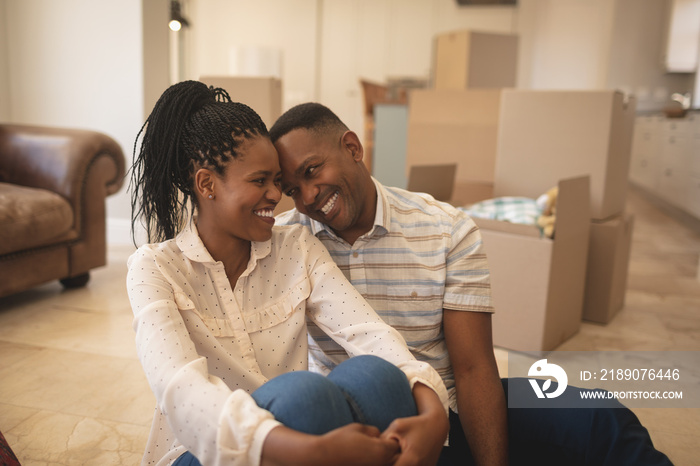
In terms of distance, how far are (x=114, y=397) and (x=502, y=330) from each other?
119 centimetres

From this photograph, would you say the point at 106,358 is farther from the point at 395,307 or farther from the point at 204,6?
the point at 204,6

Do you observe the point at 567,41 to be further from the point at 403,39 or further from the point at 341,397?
the point at 341,397

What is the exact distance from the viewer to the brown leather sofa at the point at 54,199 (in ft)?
7.01

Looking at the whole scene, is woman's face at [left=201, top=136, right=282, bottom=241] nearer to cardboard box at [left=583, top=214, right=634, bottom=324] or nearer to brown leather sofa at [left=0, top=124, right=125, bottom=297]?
brown leather sofa at [left=0, top=124, right=125, bottom=297]

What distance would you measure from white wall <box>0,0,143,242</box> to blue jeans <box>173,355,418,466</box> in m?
2.84

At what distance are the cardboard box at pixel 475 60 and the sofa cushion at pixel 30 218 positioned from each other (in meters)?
2.06

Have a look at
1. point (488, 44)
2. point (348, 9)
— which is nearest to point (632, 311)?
point (488, 44)

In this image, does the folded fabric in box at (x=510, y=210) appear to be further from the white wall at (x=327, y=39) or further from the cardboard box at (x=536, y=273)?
the white wall at (x=327, y=39)

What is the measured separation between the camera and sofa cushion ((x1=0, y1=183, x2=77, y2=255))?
207 cm

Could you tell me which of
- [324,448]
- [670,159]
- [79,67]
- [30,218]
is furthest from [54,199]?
[670,159]

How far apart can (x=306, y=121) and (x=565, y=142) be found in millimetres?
1460

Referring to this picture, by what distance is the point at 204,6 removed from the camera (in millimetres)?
7000

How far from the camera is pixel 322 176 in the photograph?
964 mm

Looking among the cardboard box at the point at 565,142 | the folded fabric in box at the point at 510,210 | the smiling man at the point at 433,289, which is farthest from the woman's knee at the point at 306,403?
the cardboard box at the point at 565,142
